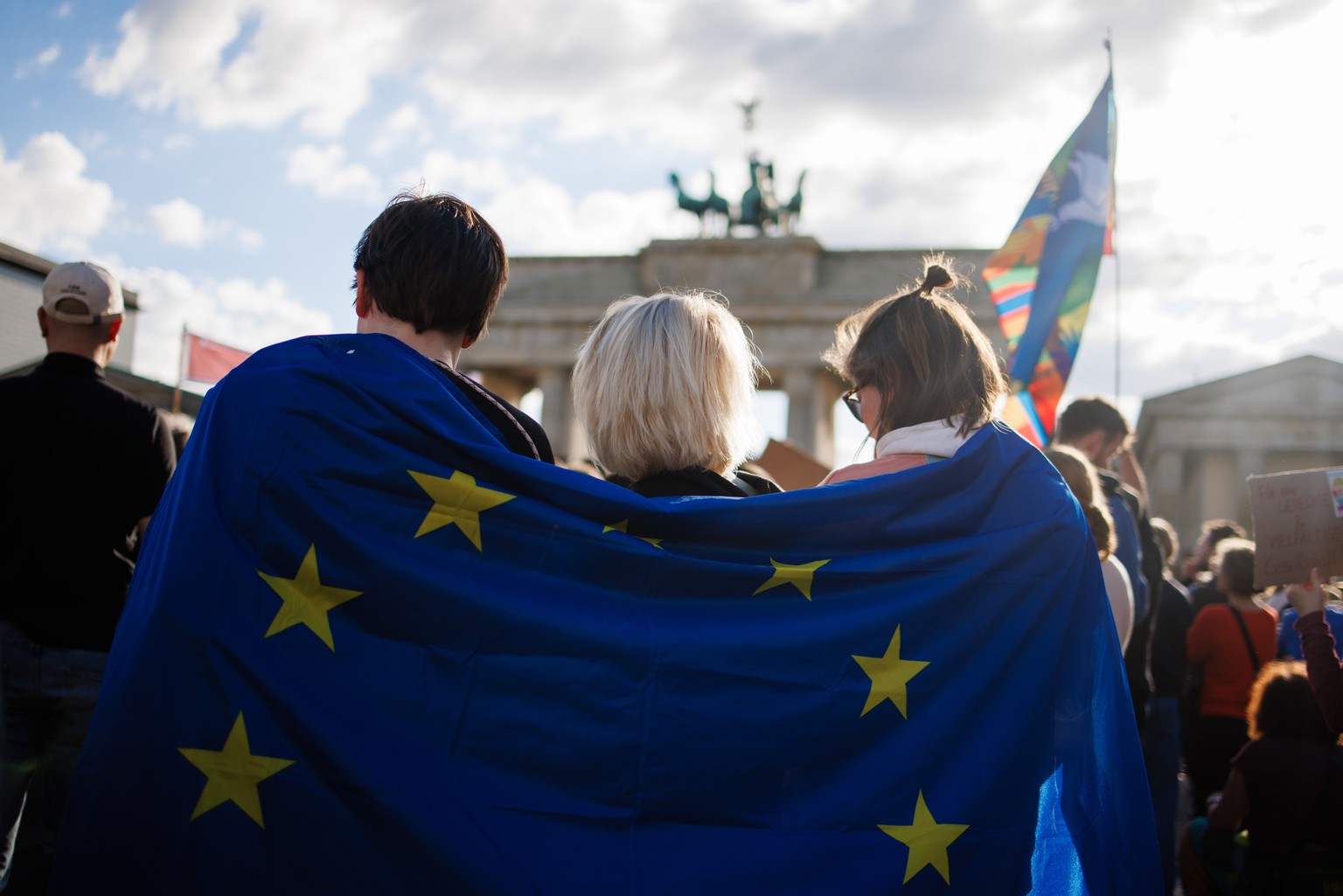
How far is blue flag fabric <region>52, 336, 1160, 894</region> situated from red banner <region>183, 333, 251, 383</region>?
15449mm

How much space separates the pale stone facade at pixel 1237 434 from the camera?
37.8m

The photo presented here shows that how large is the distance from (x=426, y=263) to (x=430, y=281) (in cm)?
4

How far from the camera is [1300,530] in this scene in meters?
3.75

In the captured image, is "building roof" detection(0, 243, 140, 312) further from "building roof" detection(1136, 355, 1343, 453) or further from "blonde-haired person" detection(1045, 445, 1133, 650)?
"building roof" detection(1136, 355, 1343, 453)

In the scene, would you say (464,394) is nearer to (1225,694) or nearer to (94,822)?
(94,822)

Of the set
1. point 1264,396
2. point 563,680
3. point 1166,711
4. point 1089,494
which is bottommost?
point 1166,711

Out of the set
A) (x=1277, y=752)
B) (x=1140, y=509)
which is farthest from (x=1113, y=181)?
(x=1277, y=752)

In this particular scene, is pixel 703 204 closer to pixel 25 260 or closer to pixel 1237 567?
pixel 25 260

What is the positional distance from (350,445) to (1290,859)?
3.93 metres

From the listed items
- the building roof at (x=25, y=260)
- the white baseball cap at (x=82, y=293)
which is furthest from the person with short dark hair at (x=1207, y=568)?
the building roof at (x=25, y=260)

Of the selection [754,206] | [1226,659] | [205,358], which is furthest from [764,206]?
[1226,659]

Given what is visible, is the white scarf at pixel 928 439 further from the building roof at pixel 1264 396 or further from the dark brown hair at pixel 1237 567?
the building roof at pixel 1264 396

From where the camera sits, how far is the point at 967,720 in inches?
95.0

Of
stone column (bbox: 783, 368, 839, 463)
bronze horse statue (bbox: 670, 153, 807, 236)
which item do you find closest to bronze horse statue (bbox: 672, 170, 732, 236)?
bronze horse statue (bbox: 670, 153, 807, 236)
